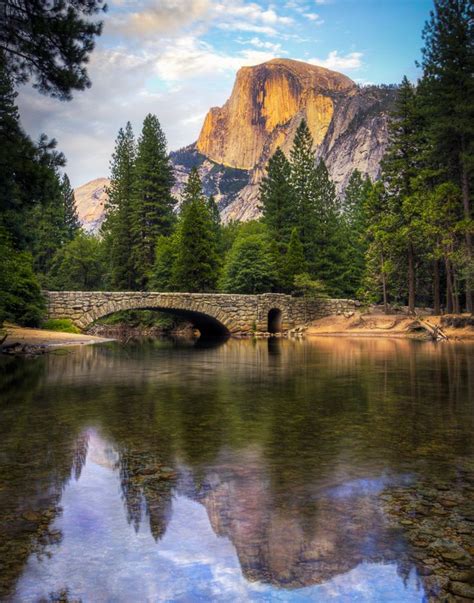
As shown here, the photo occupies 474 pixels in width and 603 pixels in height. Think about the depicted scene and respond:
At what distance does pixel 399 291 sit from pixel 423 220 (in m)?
18.3

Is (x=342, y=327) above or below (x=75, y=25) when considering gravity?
below

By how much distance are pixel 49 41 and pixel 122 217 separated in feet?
161

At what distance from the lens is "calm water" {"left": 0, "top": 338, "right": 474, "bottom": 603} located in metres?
3.03

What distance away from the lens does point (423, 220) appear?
110ft

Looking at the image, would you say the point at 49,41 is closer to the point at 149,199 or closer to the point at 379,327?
the point at 379,327

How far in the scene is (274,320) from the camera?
46.7 meters

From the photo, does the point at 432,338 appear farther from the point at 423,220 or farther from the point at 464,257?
the point at 423,220

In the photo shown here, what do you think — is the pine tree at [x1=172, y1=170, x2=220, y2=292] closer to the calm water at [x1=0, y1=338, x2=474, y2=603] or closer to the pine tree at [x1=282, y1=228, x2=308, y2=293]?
the pine tree at [x1=282, y1=228, x2=308, y2=293]

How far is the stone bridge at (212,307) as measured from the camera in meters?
33.2

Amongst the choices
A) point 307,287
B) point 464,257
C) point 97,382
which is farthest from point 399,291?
point 97,382

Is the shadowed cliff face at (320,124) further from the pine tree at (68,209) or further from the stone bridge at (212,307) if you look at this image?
the stone bridge at (212,307)

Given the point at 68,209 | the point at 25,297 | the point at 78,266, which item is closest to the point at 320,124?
the point at 68,209

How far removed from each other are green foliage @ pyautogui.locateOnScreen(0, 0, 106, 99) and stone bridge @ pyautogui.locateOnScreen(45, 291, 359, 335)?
71.8 ft

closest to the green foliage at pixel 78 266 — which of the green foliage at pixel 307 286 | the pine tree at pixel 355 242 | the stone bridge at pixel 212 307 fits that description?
the stone bridge at pixel 212 307
